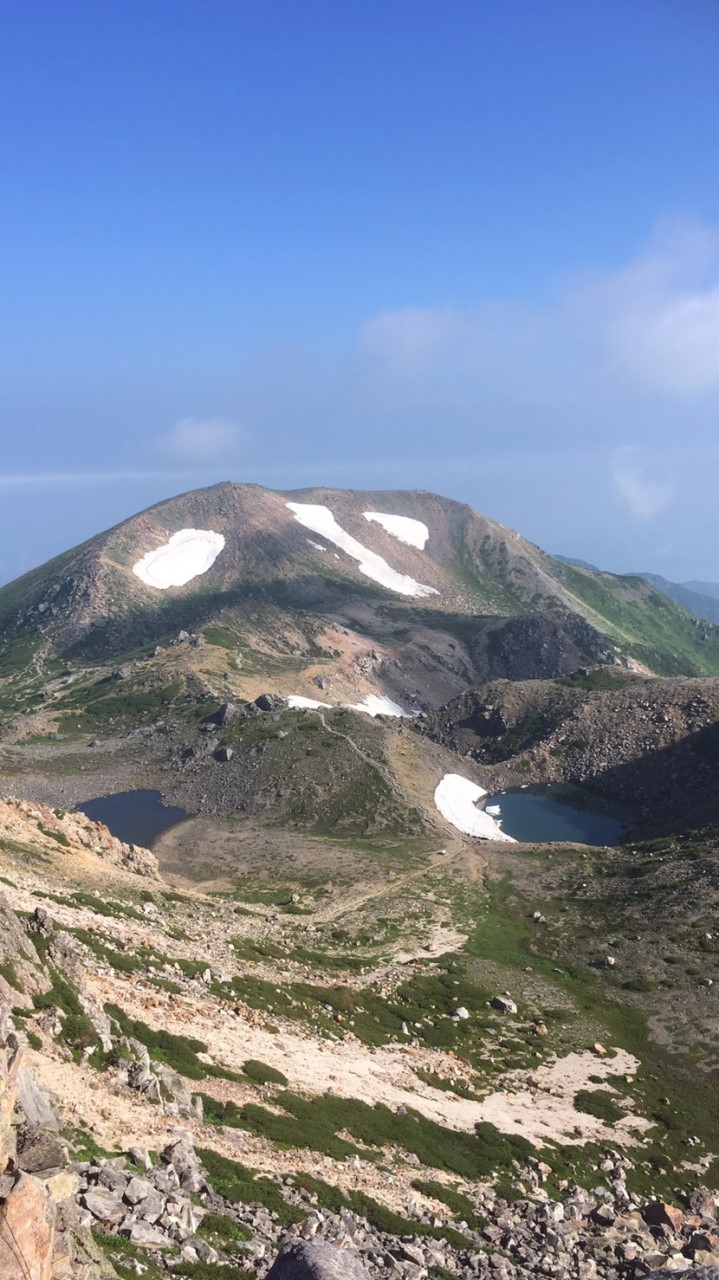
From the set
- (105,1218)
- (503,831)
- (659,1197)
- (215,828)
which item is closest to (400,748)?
(503,831)

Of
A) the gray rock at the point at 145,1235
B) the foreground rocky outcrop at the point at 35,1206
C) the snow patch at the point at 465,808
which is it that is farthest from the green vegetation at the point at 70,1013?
the snow patch at the point at 465,808

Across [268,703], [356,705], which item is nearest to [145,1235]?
[268,703]

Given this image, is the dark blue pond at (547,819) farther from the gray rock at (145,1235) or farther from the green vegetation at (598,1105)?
the gray rock at (145,1235)

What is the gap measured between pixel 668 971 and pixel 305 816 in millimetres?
66620

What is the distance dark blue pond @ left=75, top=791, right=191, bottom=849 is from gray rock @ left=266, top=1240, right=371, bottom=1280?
98.1m

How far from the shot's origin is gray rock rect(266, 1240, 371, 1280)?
2102cm

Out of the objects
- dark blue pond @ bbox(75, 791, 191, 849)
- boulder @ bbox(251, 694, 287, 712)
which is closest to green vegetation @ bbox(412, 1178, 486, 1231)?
dark blue pond @ bbox(75, 791, 191, 849)

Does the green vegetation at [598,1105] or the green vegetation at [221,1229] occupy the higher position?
the green vegetation at [221,1229]

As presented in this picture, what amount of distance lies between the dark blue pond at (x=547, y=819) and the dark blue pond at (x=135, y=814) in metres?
59.3

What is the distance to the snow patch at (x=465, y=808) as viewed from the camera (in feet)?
438

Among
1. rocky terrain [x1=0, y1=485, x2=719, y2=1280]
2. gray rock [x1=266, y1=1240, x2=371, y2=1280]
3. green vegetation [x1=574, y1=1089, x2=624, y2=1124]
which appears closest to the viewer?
gray rock [x1=266, y1=1240, x2=371, y2=1280]

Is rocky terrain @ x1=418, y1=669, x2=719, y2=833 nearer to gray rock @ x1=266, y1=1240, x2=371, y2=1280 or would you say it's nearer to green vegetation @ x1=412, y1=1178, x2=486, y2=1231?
green vegetation @ x1=412, y1=1178, x2=486, y2=1231

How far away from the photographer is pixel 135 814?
129 meters

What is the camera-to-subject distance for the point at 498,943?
84.0 m
